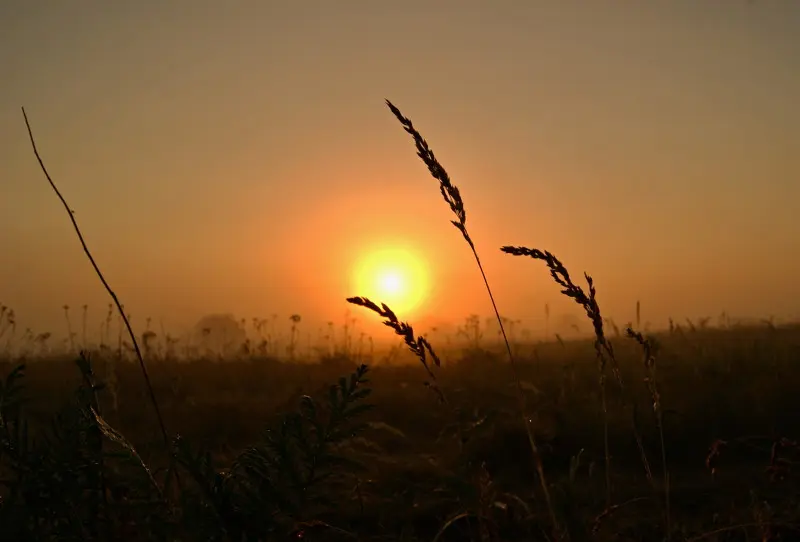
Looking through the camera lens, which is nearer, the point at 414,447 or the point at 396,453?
the point at 396,453

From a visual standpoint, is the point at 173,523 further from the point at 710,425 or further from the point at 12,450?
the point at 710,425

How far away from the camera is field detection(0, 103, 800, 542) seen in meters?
1.47

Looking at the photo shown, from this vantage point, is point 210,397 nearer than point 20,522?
No

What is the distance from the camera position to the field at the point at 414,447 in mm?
1467

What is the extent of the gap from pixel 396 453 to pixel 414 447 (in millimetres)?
166

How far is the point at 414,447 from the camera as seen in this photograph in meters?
4.57

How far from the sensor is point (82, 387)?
1604 mm

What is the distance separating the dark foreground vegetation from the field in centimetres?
1

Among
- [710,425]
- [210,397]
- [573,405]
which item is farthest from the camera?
[210,397]

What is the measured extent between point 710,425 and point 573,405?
920 mm

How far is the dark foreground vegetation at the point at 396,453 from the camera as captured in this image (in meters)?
1.46

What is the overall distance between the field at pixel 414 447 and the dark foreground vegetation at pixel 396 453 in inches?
0.4

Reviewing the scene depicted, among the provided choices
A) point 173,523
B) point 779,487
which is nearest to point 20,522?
point 173,523

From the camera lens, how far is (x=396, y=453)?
445 centimetres
